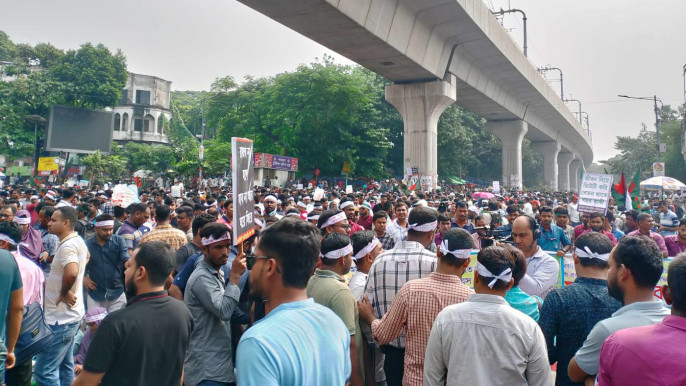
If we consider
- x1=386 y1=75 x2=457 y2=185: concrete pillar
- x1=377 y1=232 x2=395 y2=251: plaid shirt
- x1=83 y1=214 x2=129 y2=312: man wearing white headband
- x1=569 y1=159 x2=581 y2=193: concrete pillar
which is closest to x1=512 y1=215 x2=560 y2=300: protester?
x1=377 y1=232 x2=395 y2=251: plaid shirt

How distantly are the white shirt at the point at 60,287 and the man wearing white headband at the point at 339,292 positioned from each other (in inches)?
110

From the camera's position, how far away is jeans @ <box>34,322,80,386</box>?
4240 mm

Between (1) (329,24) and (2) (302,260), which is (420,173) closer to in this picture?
(1) (329,24)

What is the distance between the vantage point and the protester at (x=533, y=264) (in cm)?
435

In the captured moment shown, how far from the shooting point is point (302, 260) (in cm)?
203

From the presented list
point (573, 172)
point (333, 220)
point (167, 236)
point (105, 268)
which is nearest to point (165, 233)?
point (167, 236)

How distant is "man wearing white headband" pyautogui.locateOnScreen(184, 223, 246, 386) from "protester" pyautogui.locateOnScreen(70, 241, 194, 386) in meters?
0.40

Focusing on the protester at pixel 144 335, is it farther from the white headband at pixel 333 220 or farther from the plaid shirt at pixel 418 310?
the white headband at pixel 333 220

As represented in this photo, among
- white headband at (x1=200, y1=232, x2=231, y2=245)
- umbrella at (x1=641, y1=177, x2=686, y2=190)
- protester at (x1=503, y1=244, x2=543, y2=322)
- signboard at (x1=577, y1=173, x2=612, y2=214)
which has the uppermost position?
umbrella at (x1=641, y1=177, x2=686, y2=190)

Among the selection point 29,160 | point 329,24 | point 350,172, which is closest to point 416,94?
point 329,24

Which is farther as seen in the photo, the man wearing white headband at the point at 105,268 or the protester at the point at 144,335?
the man wearing white headband at the point at 105,268

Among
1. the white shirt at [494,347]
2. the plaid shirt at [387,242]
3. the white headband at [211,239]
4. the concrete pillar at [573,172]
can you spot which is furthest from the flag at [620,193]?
the concrete pillar at [573,172]

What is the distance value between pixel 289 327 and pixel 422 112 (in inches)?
920

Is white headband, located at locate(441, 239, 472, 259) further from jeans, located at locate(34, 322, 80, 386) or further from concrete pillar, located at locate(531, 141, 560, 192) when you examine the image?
concrete pillar, located at locate(531, 141, 560, 192)
